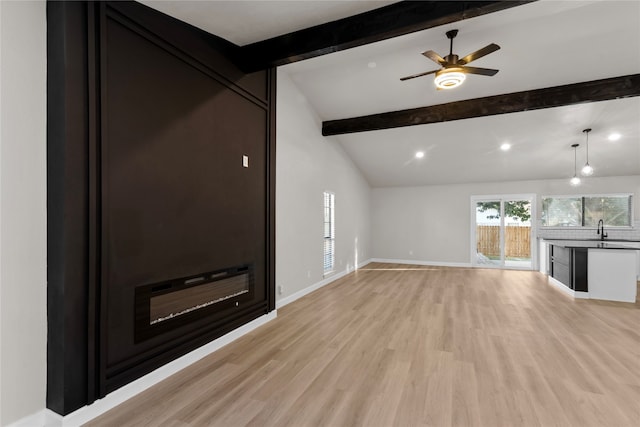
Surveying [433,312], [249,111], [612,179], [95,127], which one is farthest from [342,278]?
[612,179]

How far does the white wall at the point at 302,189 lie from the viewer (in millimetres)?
4660

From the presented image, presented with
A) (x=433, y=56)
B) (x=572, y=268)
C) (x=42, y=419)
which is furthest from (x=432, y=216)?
(x=42, y=419)

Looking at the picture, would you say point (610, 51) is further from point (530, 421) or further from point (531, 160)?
point (530, 421)

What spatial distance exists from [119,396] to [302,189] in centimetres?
376

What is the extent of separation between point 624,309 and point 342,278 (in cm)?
478

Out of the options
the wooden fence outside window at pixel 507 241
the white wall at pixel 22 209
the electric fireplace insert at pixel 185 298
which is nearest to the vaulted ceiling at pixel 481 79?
the white wall at pixel 22 209

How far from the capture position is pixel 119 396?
86.0 inches

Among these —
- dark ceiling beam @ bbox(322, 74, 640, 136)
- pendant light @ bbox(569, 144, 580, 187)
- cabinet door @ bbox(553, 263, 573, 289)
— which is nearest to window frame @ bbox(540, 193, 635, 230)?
pendant light @ bbox(569, 144, 580, 187)

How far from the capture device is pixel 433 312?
14.3 feet

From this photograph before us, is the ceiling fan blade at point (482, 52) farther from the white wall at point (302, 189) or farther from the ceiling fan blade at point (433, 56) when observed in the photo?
the white wall at point (302, 189)

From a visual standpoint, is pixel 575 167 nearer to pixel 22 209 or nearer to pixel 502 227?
pixel 502 227

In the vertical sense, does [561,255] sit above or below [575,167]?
below

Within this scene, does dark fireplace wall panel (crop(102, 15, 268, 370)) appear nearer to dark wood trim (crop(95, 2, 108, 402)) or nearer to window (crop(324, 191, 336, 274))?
dark wood trim (crop(95, 2, 108, 402))

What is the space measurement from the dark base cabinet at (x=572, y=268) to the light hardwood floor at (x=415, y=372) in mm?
582
